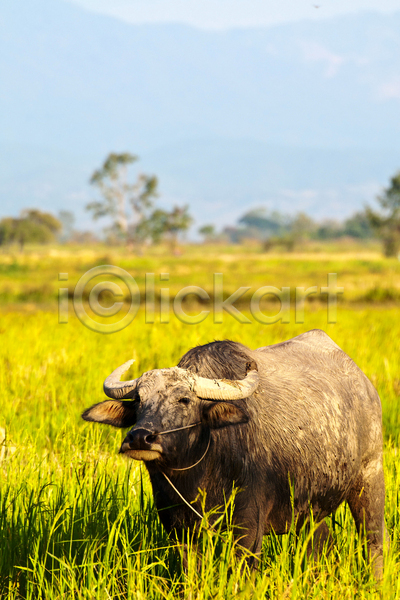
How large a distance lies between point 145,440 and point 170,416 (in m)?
0.14

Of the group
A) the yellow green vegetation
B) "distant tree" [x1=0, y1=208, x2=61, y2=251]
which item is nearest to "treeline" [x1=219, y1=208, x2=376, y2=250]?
the yellow green vegetation

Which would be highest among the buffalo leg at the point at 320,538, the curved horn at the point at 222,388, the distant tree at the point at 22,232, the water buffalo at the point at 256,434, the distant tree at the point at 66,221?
the distant tree at the point at 66,221

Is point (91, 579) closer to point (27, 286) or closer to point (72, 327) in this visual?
point (72, 327)

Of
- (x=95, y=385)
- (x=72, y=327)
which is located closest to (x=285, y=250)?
(x=72, y=327)

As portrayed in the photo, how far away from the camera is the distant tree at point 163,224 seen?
59781 mm

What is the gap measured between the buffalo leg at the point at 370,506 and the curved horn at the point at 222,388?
0.95 metres

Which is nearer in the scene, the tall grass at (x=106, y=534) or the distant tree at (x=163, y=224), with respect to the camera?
the tall grass at (x=106, y=534)

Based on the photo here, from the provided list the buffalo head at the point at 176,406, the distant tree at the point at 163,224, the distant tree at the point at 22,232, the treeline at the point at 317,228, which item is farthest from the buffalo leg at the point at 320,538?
the distant tree at the point at 22,232

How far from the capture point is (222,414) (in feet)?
6.77

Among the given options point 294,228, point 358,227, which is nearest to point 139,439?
point 358,227

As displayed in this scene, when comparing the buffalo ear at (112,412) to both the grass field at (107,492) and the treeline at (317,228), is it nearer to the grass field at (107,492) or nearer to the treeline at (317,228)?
the grass field at (107,492)

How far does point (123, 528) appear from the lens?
2.58 metres

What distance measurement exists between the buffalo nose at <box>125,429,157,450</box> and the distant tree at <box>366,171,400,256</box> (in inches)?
1824

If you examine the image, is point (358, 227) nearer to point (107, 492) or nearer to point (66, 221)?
point (66, 221)
